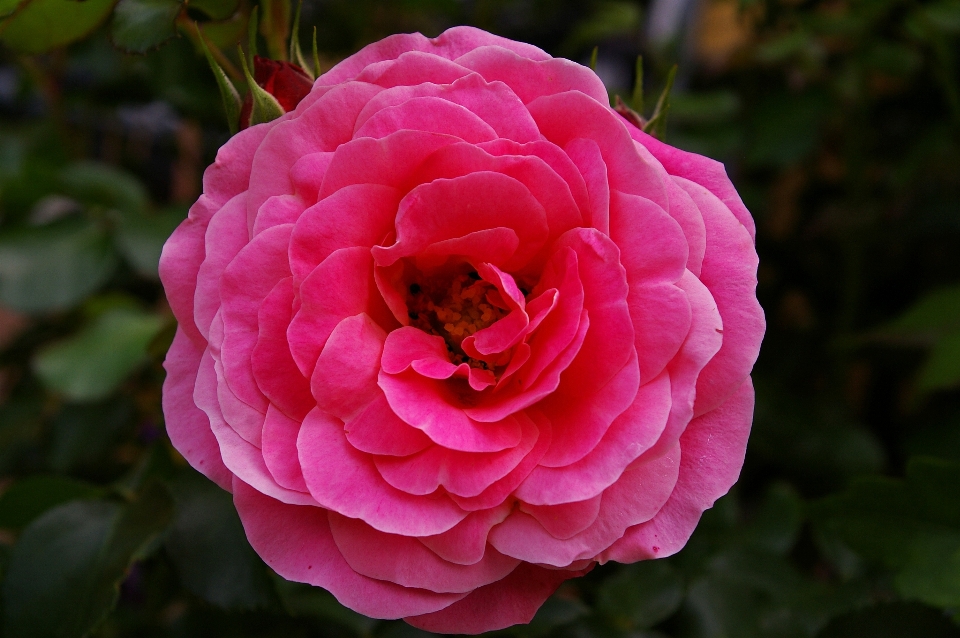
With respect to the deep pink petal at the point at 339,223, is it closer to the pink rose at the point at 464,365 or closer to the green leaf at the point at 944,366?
the pink rose at the point at 464,365

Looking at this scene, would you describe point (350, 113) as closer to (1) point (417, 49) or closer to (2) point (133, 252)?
(1) point (417, 49)

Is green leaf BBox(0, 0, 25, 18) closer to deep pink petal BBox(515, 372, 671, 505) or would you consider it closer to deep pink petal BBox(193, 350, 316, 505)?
deep pink petal BBox(193, 350, 316, 505)

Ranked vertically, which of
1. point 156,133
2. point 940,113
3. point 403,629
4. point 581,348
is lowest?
point 156,133

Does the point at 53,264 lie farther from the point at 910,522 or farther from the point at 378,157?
the point at 910,522

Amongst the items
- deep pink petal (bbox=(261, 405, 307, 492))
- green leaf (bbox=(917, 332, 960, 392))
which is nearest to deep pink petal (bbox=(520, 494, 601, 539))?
deep pink petal (bbox=(261, 405, 307, 492))

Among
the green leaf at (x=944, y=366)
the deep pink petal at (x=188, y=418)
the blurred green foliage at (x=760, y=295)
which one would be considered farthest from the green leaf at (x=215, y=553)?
the green leaf at (x=944, y=366)

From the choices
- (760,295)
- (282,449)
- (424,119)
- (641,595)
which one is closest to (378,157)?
(424,119)


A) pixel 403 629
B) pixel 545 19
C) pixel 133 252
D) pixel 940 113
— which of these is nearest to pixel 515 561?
pixel 403 629
